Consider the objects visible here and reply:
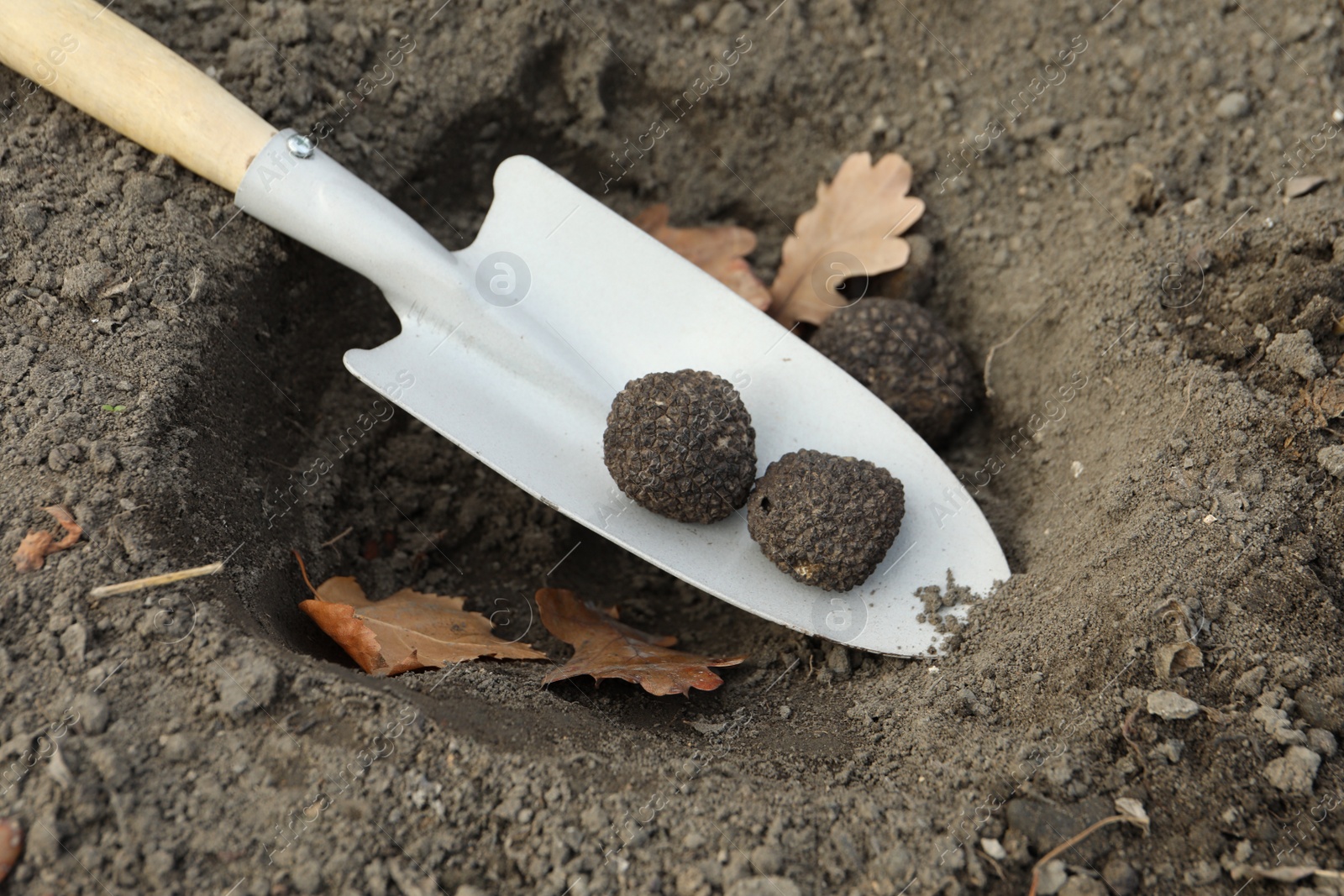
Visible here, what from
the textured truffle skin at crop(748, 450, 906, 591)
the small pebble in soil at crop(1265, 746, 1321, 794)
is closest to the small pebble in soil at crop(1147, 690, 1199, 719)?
the small pebble in soil at crop(1265, 746, 1321, 794)

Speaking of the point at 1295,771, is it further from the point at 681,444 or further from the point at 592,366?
the point at 592,366

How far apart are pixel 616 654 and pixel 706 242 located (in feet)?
4.37

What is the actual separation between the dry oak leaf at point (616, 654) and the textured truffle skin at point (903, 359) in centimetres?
82

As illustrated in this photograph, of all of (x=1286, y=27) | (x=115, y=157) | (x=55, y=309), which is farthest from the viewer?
(x=1286, y=27)

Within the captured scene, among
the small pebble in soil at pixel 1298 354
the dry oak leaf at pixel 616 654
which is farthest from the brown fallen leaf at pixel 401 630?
the small pebble in soil at pixel 1298 354

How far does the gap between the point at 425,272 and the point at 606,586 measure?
3.00 ft

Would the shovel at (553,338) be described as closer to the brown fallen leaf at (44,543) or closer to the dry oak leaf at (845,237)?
the dry oak leaf at (845,237)

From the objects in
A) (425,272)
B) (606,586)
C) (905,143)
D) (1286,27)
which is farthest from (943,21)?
(606,586)

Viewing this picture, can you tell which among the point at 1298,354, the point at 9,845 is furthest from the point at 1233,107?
the point at 9,845

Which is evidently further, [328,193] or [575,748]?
[328,193]

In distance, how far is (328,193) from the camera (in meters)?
2.15

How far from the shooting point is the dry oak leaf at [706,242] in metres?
2.76

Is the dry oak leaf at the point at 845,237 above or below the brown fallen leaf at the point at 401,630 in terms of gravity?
above

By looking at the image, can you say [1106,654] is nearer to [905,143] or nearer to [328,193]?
[905,143]
